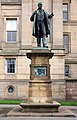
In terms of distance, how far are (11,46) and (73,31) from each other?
8.95m

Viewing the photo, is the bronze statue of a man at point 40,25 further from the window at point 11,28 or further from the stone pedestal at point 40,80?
the window at point 11,28

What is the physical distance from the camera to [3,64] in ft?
106

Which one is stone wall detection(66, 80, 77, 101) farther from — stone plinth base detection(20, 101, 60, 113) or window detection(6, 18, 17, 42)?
stone plinth base detection(20, 101, 60, 113)

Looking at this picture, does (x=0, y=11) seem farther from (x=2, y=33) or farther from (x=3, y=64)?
(x=3, y=64)

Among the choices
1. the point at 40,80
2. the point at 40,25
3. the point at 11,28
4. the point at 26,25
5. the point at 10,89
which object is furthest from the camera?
the point at 11,28

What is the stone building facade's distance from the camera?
3169 cm

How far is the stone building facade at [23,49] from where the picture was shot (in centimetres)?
3169

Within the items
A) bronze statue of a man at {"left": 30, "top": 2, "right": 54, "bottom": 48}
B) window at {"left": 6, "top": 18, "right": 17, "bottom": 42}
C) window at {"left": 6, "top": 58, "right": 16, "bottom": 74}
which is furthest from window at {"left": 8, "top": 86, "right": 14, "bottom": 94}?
bronze statue of a man at {"left": 30, "top": 2, "right": 54, "bottom": 48}

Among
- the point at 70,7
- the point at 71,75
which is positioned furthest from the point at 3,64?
the point at 70,7

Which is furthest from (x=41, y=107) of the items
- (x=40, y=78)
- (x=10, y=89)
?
(x=10, y=89)

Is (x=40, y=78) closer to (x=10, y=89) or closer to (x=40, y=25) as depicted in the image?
(x=40, y=25)

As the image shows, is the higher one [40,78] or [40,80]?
[40,78]

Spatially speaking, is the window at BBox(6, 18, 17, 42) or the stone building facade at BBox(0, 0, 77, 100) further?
the window at BBox(6, 18, 17, 42)

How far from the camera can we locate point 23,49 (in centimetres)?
3203
